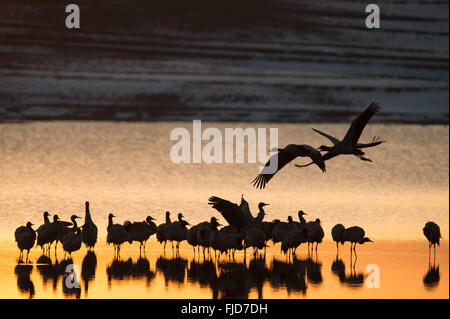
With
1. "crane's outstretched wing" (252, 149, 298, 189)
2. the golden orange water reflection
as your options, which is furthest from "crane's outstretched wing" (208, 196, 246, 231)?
"crane's outstretched wing" (252, 149, 298, 189)

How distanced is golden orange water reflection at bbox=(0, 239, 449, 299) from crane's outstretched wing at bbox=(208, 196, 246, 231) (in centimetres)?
61

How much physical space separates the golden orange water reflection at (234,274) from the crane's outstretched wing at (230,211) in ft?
2.00

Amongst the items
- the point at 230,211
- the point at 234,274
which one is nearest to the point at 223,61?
the point at 230,211

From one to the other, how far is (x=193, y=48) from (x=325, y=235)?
79.8 ft

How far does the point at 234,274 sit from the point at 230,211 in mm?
2476

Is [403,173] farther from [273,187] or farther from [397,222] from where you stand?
[397,222]

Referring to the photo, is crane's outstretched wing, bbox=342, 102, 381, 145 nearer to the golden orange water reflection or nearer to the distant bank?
the golden orange water reflection

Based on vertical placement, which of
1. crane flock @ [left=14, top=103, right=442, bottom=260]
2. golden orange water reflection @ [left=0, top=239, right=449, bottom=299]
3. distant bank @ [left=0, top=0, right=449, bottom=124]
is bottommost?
golden orange water reflection @ [left=0, top=239, right=449, bottom=299]

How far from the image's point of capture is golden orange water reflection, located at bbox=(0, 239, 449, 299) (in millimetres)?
16094

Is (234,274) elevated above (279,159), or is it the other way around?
(279,159)

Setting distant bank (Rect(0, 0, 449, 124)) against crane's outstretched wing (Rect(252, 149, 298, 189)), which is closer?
crane's outstretched wing (Rect(252, 149, 298, 189))

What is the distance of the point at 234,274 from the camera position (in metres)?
18.0

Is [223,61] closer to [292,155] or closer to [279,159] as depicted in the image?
[279,159]

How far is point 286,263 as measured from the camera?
19281 mm
